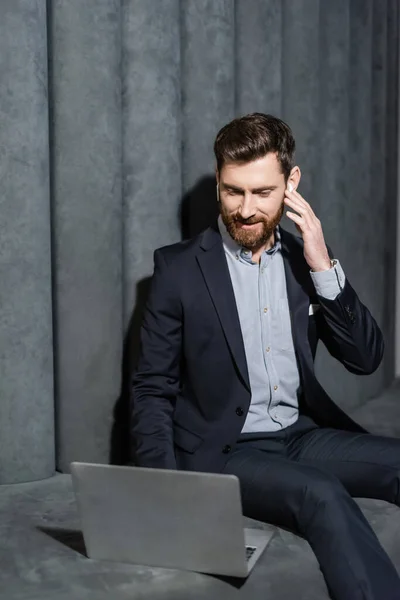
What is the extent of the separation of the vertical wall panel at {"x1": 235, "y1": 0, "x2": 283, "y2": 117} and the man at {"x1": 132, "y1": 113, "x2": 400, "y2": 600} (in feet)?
1.74

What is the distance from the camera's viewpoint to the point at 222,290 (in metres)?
2.03

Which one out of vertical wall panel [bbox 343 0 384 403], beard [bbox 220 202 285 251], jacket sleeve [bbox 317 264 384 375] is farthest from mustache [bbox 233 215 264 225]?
vertical wall panel [bbox 343 0 384 403]

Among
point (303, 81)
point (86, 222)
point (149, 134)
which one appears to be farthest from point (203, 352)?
point (303, 81)

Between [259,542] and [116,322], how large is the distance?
73 cm

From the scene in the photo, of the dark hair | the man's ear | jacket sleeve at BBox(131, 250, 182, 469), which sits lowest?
jacket sleeve at BBox(131, 250, 182, 469)

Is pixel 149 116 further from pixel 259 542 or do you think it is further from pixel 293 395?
pixel 259 542

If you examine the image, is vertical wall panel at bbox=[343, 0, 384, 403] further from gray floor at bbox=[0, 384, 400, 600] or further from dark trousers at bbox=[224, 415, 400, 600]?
gray floor at bbox=[0, 384, 400, 600]

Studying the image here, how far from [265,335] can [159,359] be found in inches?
9.7

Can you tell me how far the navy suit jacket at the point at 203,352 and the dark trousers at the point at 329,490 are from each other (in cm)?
9

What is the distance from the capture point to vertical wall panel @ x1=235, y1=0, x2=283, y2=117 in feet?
8.30

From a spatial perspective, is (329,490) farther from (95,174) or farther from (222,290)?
(95,174)

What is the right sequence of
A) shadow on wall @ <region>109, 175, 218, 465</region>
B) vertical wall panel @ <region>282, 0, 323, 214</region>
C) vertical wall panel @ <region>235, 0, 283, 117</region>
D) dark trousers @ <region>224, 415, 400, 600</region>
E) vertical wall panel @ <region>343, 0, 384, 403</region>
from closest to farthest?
dark trousers @ <region>224, 415, 400, 600</region> → shadow on wall @ <region>109, 175, 218, 465</region> → vertical wall panel @ <region>235, 0, 283, 117</region> → vertical wall panel @ <region>282, 0, 323, 214</region> → vertical wall panel @ <region>343, 0, 384, 403</region>

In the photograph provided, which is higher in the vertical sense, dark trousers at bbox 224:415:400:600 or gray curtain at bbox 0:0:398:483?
gray curtain at bbox 0:0:398:483

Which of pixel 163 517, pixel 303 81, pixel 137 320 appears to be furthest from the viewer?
pixel 303 81
